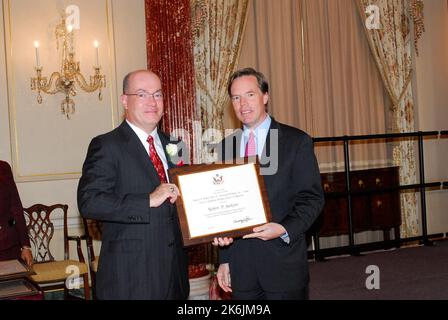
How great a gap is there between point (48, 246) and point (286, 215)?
3.42 metres

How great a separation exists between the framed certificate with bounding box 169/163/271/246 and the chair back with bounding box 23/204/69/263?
3.23 meters

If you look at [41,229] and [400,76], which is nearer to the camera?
[41,229]

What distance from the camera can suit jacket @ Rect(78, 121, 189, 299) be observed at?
234 centimetres

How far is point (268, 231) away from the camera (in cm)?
247

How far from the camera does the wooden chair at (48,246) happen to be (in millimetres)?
4949

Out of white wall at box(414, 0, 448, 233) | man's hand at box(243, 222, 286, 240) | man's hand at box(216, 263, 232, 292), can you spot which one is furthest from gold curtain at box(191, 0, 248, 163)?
man's hand at box(243, 222, 286, 240)

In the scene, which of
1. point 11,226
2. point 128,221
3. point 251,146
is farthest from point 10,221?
point 251,146

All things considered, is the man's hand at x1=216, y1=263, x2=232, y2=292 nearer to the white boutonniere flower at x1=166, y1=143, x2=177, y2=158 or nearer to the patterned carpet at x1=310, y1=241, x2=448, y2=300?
the white boutonniere flower at x1=166, y1=143, x2=177, y2=158

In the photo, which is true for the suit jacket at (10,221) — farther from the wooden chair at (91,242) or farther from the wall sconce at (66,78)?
the wall sconce at (66,78)

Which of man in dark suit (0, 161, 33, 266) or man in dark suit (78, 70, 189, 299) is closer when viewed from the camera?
man in dark suit (78, 70, 189, 299)

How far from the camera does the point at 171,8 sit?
233 inches

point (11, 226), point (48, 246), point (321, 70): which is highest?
point (321, 70)

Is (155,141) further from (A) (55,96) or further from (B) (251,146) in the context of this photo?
(A) (55,96)
